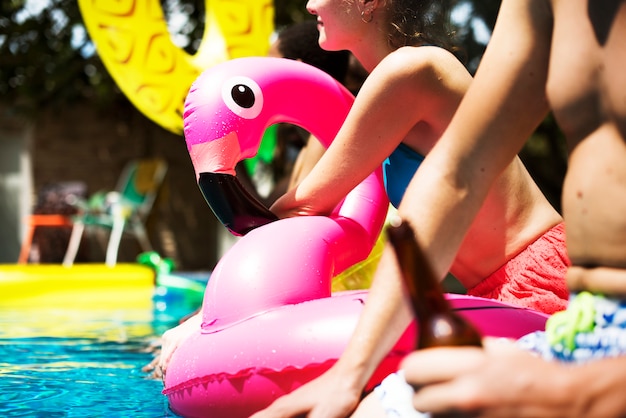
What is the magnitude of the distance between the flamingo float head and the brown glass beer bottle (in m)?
1.07

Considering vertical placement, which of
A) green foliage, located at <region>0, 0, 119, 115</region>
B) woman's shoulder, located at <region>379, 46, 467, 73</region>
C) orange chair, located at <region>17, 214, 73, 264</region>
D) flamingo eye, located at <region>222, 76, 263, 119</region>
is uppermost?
green foliage, located at <region>0, 0, 119, 115</region>

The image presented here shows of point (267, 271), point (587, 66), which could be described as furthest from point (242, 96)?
point (587, 66)

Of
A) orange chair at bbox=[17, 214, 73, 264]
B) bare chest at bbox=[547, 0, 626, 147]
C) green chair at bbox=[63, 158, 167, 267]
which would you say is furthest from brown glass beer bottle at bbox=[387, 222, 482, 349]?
orange chair at bbox=[17, 214, 73, 264]

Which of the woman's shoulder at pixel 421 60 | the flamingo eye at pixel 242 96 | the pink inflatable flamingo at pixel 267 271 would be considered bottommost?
the pink inflatable flamingo at pixel 267 271

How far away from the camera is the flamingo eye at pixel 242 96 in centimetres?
199

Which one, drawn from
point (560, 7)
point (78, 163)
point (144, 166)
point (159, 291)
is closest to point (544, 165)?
point (144, 166)

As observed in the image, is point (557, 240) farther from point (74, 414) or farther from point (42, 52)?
point (42, 52)

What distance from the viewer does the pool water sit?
7.23 feet

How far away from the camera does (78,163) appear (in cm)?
1254

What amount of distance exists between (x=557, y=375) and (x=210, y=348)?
101 centimetres

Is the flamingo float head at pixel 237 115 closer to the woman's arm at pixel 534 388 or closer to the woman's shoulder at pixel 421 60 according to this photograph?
the woman's shoulder at pixel 421 60

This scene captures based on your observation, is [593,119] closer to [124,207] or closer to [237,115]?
[237,115]

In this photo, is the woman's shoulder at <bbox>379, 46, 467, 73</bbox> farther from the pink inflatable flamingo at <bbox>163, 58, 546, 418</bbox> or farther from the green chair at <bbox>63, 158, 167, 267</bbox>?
the green chair at <bbox>63, 158, 167, 267</bbox>

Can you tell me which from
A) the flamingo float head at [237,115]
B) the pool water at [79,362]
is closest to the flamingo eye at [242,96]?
the flamingo float head at [237,115]
